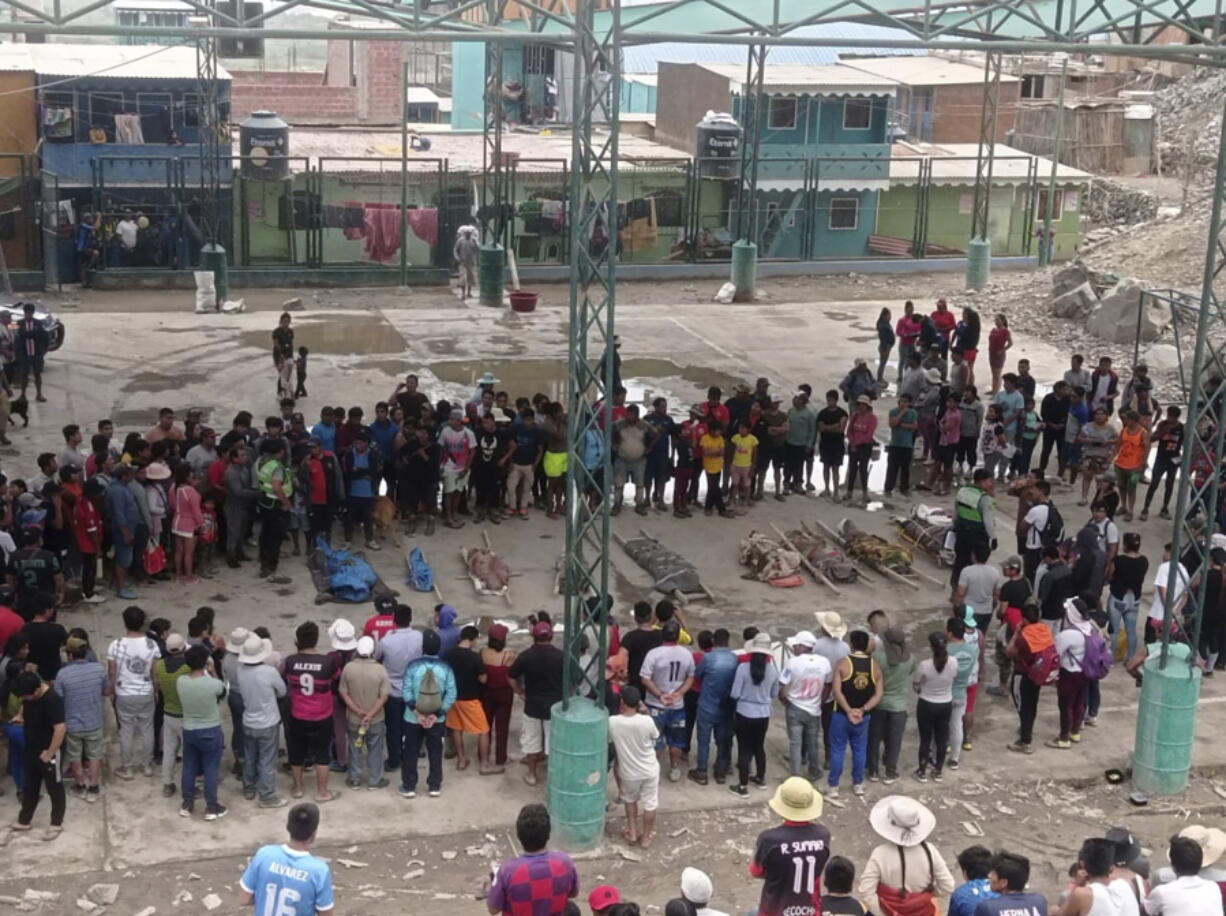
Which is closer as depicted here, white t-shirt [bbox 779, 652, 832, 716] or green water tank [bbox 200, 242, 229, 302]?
white t-shirt [bbox 779, 652, 832, 716]

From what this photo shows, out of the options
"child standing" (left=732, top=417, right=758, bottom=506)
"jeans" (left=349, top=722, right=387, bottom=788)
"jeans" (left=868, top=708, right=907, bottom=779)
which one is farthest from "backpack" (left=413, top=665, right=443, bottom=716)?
"child standing" (left=732, top=417, right=758, bottom=506)

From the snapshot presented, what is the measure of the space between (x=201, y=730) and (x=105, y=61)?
2374 cm

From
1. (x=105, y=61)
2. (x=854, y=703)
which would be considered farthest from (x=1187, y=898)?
(x=105, y=61)

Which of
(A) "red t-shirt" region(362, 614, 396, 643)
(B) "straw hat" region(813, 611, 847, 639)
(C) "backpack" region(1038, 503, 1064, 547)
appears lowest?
(A) "red t-shirt" region(362, 614, 396, 643)

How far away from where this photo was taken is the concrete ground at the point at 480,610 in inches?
449

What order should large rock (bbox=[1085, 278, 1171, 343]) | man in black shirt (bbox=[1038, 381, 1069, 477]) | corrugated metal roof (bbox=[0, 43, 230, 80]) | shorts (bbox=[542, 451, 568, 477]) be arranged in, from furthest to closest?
corrugated metal roof (bbox=[0, 43, 230, 80]), large rock (bbox=[1085, 278, 1171, 343]), man in black shirt (bbox=[1038, 381, 1069, 477]), shorts (bbox=[542, 451, 568, 477])

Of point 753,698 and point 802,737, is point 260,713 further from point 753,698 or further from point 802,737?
point 802,737

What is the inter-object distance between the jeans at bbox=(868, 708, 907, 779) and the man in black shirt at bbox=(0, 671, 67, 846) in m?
5.99

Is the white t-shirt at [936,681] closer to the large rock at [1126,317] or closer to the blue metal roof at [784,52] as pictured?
the large rock at [1126,317]

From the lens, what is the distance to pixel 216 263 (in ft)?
95.3

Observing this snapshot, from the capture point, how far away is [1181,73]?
5897 cm

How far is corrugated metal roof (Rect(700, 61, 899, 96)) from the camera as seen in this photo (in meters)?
35.4

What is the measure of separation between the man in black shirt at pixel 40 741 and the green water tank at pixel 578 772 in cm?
344

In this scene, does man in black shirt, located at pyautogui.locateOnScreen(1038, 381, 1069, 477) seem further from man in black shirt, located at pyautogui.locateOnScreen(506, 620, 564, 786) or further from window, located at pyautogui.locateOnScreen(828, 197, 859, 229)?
window, located at pyautogui.locateOnScreen(828, 197, 859, 229)
